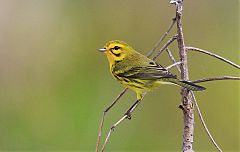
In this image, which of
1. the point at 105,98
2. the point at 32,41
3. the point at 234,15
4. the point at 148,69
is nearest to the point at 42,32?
the point at 32,41

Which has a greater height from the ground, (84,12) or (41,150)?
(84,12)

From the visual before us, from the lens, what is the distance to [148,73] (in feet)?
16.3

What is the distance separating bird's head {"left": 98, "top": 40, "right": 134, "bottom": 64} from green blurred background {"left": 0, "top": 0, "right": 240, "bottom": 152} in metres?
1.84

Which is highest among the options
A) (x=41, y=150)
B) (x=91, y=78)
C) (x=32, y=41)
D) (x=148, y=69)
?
(x=32, y=41)

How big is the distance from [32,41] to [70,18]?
0.64 m

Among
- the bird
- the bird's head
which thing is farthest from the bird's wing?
the bird's head

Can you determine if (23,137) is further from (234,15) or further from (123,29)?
(234,15)

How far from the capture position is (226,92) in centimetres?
765

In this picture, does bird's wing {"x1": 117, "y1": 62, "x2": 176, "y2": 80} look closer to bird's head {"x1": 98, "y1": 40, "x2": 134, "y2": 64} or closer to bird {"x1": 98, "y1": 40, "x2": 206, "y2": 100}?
bird {"x1": 98, "y1": 40, "x2": 206, "y2": 100}

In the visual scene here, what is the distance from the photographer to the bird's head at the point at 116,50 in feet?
16.0

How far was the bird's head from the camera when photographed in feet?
16.0

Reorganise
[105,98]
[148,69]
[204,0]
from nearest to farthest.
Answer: [148,69] → [105,98] → [204,0]

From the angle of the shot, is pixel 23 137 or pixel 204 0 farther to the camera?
pixel 204 0

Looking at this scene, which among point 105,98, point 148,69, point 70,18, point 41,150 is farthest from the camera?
point 70,18
